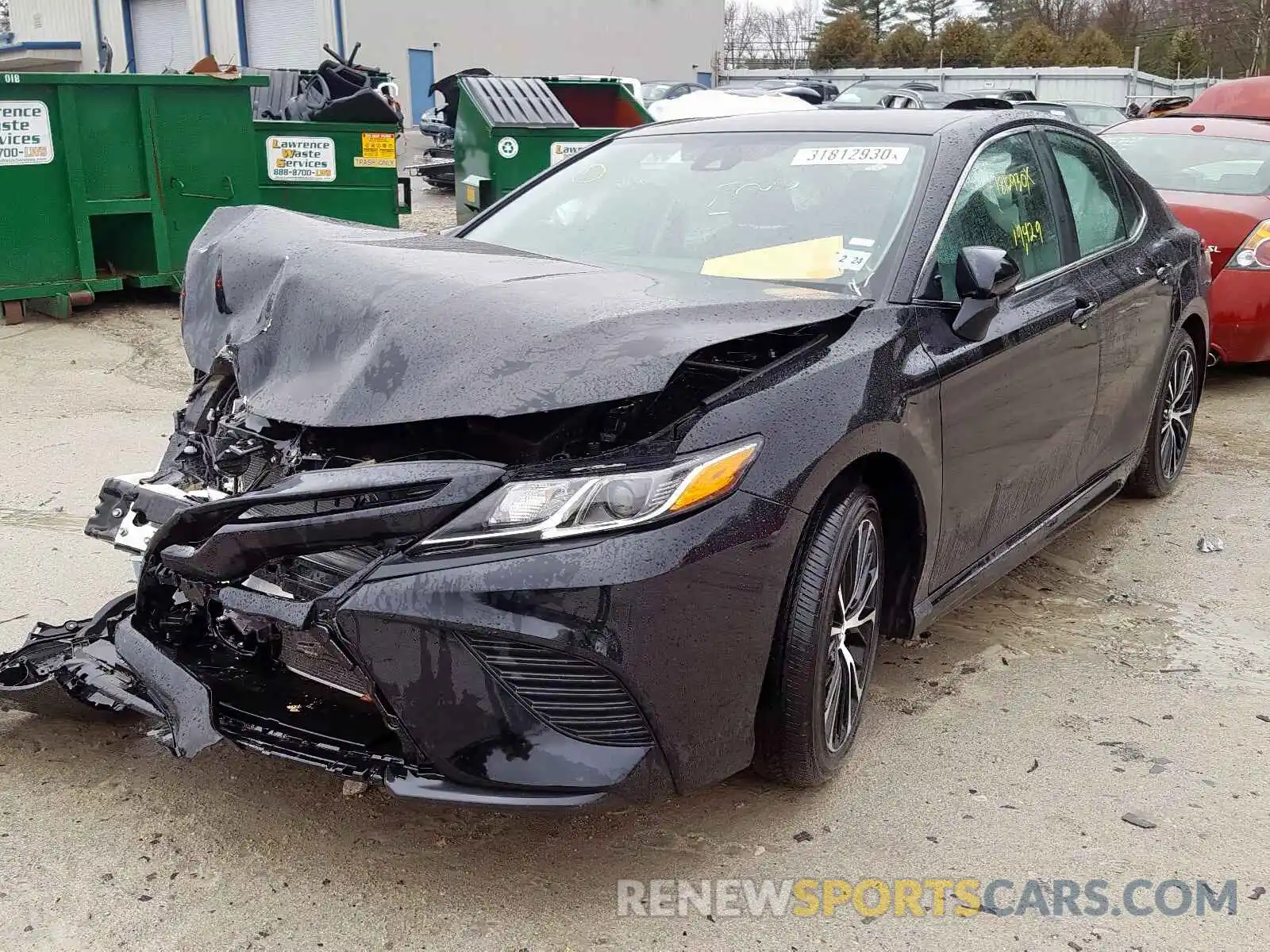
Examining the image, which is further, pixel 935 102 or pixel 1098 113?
pixel 1098 113

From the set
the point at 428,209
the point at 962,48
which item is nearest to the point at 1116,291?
the point at 428,209

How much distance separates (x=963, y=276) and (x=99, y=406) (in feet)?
16.5

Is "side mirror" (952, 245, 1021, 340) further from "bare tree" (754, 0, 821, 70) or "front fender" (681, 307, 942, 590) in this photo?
"bare tree" (754, 0, 821, 70)

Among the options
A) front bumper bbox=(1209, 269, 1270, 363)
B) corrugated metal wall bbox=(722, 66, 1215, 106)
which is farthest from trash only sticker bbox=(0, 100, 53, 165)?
corrugated metal wall bbox=(722, 66, 1215, 106)

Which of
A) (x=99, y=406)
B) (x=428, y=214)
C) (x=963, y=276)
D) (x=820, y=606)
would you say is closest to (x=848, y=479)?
(x=820, y=606)

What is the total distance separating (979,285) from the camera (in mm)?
3256

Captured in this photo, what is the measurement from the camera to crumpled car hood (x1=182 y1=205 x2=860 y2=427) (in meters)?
2.56

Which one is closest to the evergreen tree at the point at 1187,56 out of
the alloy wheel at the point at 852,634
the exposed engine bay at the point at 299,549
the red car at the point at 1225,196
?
the red car at the point at 1225,196

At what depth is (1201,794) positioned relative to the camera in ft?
10.4

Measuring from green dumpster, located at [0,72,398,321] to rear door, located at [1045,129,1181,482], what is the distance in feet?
20.9

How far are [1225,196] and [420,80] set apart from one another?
31731 mm

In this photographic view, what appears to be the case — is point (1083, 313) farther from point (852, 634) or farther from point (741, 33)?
point (741, 33)

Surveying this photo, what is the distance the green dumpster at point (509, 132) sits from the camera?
1022 centimetres

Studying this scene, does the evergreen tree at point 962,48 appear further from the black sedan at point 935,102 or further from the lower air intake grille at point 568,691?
the lower air intake grille at point 568,691
